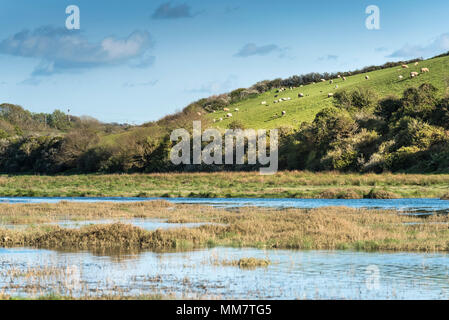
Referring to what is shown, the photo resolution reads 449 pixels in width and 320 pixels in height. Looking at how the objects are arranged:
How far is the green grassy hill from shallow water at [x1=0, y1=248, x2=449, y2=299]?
77330 mm

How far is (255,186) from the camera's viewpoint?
62.0m

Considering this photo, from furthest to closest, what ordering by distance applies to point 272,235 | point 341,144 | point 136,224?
point 341,144 < point 136,224 < point 272,235

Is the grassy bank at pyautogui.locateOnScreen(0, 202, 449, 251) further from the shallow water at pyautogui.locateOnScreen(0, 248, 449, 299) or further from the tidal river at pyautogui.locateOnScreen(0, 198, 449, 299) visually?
the shallow water at pyautogui.locateOnScreen(0, 248, 449, 299)

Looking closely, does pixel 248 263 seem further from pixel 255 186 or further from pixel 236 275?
pixel 255 186

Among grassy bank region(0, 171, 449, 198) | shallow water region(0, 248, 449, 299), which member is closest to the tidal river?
shallow water region(0, 248, 449, 299)

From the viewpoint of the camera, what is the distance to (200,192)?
57.5 m

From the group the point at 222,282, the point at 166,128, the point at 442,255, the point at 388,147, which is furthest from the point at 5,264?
the point at 166,128

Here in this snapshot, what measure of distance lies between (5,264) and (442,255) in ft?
47.3

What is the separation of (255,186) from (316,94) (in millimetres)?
67990

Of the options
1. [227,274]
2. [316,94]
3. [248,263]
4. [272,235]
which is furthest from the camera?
[316,94]

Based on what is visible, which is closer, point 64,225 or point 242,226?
point 242,226

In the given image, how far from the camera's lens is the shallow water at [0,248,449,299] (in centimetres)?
1555

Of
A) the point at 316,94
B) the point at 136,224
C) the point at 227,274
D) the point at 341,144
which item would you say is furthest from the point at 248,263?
the point at 316,94
